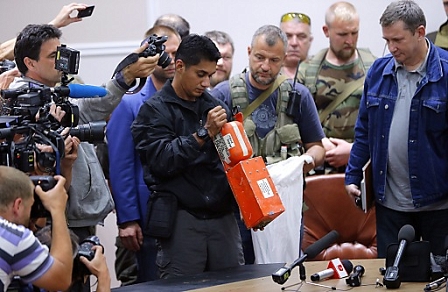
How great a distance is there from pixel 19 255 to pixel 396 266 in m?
1.42

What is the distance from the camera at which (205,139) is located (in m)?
3.95

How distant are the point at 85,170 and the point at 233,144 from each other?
0.65 metres

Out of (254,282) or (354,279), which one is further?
(254,282)

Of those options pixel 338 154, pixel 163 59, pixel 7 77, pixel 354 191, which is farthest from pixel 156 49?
pixel 338 154

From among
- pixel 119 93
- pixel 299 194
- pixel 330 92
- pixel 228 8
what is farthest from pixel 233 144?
pixel 228 8

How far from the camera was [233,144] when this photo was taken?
3844 mm

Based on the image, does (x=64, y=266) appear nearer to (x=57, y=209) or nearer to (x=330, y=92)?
(x=57, y=209)

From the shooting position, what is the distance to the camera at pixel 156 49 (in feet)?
12.8

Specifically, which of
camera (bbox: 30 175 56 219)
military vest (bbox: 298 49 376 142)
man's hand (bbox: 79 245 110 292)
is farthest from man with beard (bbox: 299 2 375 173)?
camera (bbox: 30 175 56 219)

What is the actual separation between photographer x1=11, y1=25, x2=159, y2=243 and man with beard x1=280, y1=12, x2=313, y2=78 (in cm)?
195

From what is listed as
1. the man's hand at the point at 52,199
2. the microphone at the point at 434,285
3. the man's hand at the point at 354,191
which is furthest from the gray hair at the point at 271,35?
the man's hand at the point at 52,199

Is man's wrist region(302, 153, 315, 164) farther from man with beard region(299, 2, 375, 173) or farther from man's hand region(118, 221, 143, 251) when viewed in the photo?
man's hand region(118, 221, 143, 251)

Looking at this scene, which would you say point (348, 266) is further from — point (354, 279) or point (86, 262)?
point (86, 262)

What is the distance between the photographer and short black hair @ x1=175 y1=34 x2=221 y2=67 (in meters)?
4.10
